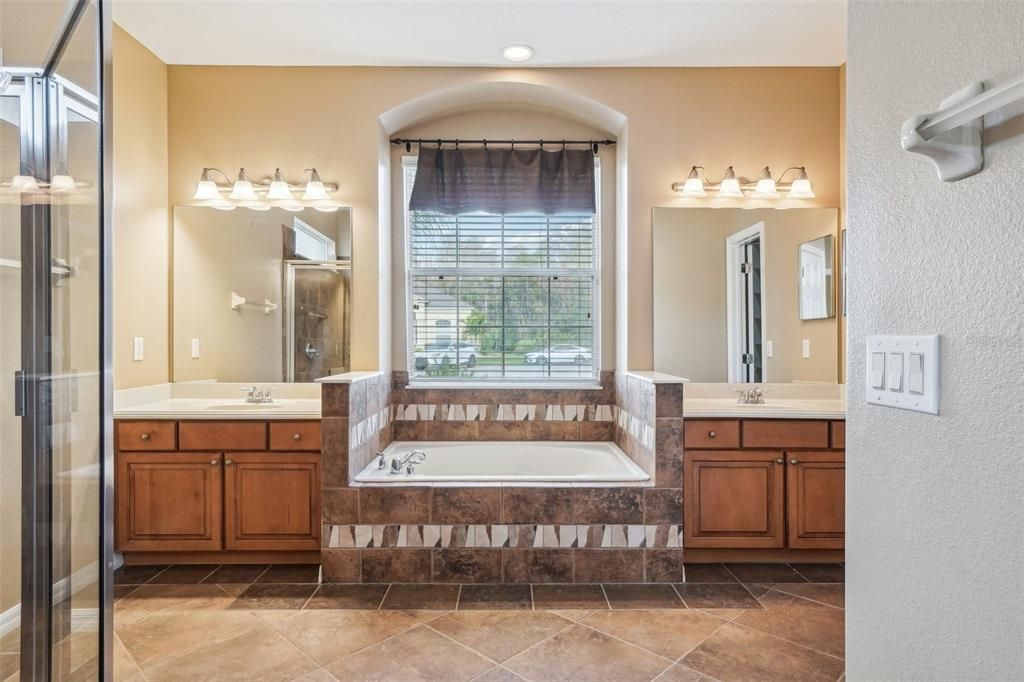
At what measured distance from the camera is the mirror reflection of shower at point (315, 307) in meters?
3.13

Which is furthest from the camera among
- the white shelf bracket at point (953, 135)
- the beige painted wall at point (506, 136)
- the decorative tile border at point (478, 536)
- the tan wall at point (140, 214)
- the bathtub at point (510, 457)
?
the beige painted wall at point (506, 136)

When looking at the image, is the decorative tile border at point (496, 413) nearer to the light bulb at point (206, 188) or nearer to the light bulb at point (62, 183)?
the light bulb at point (206, 188)

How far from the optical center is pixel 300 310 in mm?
3176

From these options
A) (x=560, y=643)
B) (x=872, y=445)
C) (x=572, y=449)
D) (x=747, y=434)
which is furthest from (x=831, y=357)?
(x=872, y=445)

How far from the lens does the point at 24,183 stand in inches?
41.5

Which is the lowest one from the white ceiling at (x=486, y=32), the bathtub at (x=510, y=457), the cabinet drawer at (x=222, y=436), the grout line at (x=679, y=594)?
the grout line at (x=679, y=594)

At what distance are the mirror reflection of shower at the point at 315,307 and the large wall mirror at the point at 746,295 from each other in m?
1.89

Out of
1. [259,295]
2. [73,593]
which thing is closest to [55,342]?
[73,593]

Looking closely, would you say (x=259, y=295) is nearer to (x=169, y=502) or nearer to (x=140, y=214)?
(x=140, y=214)

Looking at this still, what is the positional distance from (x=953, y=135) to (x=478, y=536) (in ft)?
7.46

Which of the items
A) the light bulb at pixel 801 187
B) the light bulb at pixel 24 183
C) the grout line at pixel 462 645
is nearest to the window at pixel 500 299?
the light bulb at pixel 801 187

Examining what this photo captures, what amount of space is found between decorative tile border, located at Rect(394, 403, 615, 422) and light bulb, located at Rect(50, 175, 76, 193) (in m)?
2.35

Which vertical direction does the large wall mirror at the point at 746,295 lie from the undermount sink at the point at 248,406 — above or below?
above

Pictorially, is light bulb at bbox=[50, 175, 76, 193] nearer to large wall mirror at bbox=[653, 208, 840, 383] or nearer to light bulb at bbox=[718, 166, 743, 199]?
large wall mirror at bbox=[653, 208, 840, 383]
